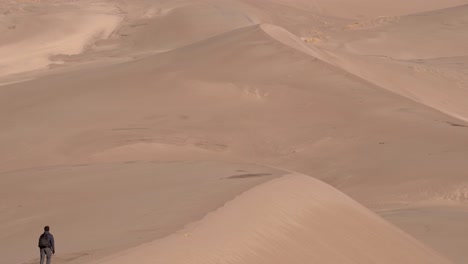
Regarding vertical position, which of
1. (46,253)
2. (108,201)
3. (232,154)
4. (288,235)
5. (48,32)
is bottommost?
(48,32)

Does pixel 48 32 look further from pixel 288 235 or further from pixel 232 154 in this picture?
pixel 288 235

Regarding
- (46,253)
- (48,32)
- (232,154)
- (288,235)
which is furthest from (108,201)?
Result: (48,32)

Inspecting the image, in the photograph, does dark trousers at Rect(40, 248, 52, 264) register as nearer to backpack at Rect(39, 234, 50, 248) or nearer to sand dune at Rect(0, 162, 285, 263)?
backpack at Rect(39, 234, 50, 248)

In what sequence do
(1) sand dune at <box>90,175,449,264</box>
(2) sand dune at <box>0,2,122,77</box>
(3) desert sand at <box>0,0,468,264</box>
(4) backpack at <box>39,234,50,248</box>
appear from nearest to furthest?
1. (4) backpack at <box>39,234,50,248</box>
2. (1) sand dune at <box>90,175,449,264</box>
3. (3) desert sand at <box>0,0,468,264</box>
4. (2) sand dune at <box>0,2,122,77</box>

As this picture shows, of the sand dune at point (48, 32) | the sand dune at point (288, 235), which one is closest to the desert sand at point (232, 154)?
the sand dune at point (288, 235)

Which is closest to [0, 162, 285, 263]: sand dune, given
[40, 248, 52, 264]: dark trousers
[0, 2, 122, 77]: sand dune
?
[40, 248, 52, 264]: dark trousers

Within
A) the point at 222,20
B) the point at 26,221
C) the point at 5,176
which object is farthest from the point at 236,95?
the point at 222,20
